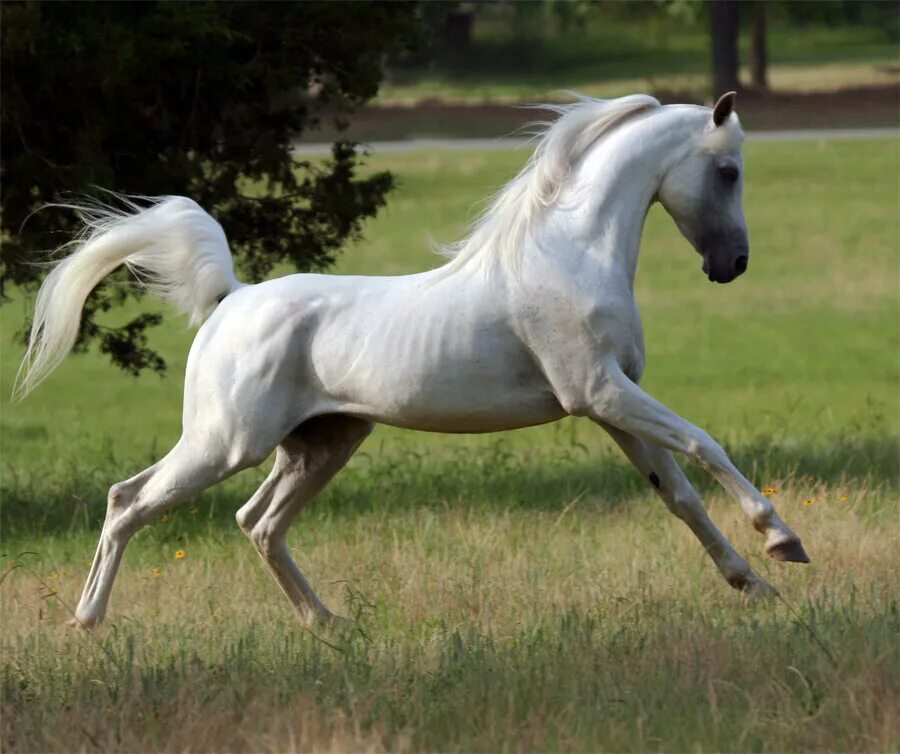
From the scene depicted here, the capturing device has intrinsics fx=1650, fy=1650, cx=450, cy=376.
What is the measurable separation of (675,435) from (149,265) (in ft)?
7.79

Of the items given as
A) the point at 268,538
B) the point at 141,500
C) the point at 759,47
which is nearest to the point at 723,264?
the point at 268,538

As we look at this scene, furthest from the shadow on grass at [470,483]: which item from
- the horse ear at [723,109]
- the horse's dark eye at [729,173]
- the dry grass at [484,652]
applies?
the horse ear at [723,109]

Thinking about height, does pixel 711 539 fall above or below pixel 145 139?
Result: below

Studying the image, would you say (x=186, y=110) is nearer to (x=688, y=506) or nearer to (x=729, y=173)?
(x=729, y=173)

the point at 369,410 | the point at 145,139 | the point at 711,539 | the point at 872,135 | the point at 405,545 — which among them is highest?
the point at 145,139

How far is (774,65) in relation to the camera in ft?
141

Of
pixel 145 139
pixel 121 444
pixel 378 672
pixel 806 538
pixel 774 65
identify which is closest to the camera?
pixel 378 672

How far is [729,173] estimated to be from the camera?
6.52m

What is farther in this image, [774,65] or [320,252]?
[774,65]

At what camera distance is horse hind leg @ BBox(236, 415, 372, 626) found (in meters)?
7.00

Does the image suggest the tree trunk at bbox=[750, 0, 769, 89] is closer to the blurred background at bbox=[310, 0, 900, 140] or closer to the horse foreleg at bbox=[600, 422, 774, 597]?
the blurred background at bbox=[310, 0, 900, 140]

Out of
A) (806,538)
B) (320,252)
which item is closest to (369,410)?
(806,538)

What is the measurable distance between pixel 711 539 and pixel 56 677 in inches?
103

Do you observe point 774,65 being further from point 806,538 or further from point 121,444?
point 806,538
